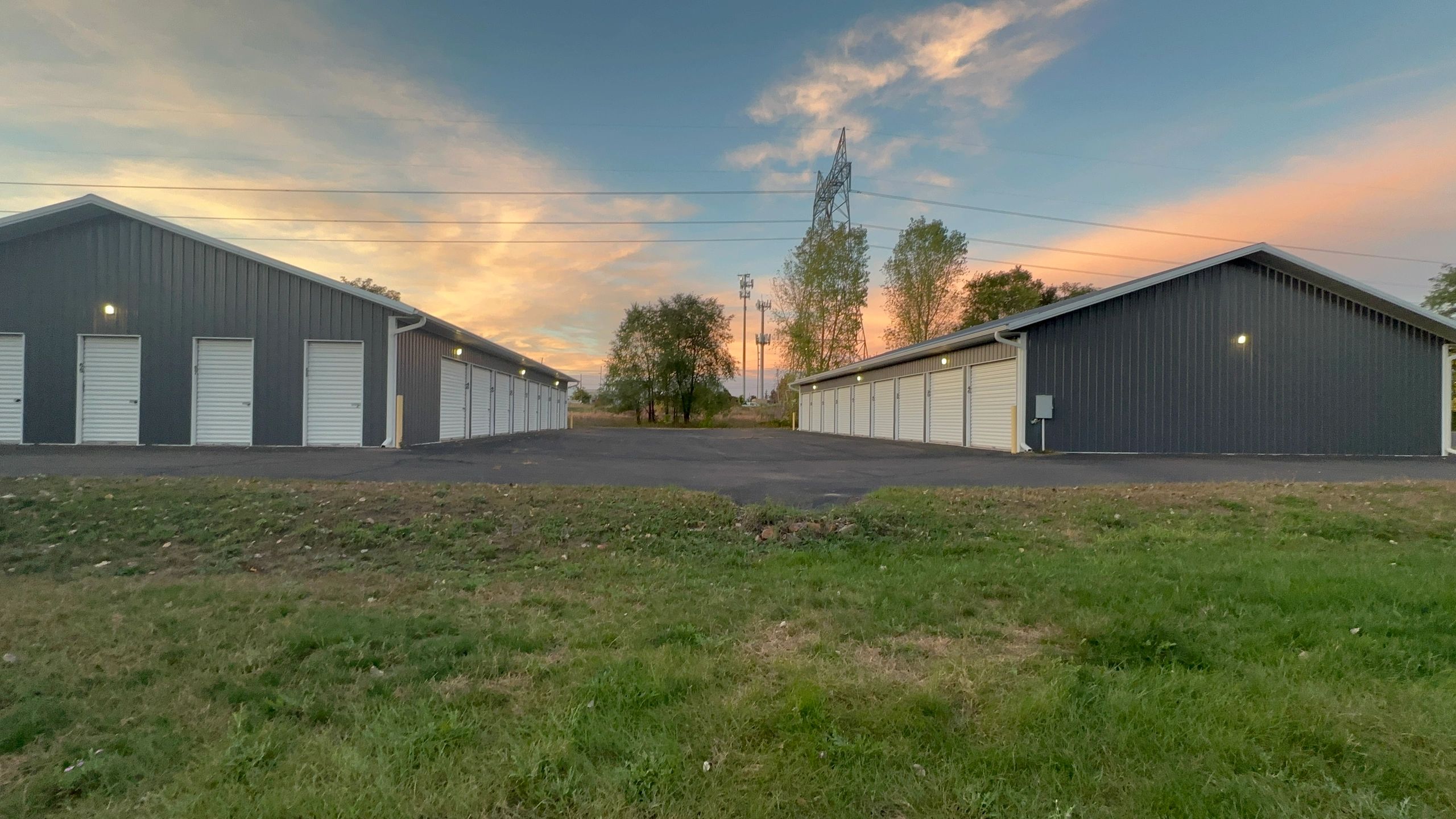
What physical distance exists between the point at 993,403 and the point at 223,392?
1851 cm

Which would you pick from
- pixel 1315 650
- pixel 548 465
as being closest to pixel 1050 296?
pixel 548 465

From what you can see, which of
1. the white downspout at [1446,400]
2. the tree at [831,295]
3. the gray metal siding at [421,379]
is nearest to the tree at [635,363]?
the tree at [831,295]

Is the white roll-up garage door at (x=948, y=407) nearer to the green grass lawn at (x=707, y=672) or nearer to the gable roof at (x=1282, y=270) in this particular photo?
the gable roof at (x=1282, y=270)

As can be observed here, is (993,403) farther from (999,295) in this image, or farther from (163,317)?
(999,295)

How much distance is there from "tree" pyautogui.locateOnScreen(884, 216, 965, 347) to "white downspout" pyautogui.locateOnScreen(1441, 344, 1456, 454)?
71.0 ft

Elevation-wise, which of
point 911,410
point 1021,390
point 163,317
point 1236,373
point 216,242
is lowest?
point 911,410

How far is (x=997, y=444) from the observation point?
16.1 m

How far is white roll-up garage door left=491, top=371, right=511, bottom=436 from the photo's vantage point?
74.9ft

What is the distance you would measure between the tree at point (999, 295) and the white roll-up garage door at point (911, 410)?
74.0ft

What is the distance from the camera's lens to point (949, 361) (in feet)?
62.1

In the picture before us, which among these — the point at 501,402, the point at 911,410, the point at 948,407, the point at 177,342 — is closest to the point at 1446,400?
the point at 948,407

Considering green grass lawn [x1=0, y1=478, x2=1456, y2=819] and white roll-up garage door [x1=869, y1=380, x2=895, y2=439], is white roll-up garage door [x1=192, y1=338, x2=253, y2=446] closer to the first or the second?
green grass lawn [x1=0, y1=478, x2=1456, y2=819]

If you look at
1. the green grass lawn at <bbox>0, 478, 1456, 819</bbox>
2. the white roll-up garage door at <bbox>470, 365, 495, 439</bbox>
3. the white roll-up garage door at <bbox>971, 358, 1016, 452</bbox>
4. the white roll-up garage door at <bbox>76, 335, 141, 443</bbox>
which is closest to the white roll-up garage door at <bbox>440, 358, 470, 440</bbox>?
the white roll-up garage door at <bbox>470, 365, 495, 439</bbox>

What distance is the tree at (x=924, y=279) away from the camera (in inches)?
1437
